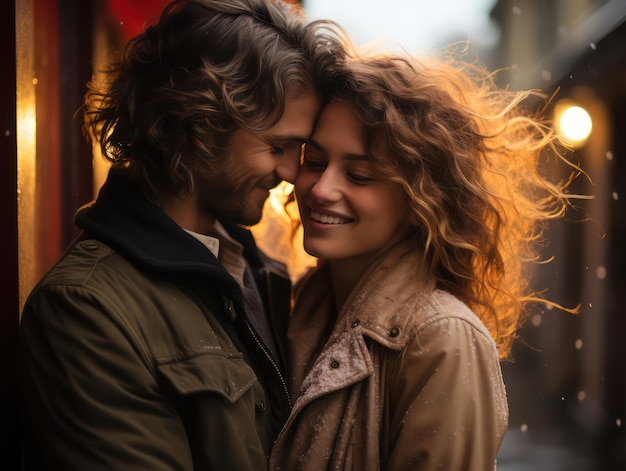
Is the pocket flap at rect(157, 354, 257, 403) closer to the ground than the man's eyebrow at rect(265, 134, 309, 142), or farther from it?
closer to the ground

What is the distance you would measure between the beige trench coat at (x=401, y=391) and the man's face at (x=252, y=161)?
0.45 meters

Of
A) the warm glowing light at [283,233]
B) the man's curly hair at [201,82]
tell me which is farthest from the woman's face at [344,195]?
the warm glowing light at [283,233]

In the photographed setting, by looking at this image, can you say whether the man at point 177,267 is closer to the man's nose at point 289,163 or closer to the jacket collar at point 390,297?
the man's nose at point 289,163

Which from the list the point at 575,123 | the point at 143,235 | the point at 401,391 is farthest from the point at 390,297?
the point at 575,123

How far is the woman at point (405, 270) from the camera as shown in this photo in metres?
1.61

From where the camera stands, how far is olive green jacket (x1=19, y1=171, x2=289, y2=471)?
56.4 inches

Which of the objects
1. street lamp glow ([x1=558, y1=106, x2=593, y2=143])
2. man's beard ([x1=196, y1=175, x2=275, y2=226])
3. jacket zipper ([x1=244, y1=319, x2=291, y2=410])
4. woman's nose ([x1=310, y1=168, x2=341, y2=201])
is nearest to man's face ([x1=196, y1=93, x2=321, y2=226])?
man's beard ([x1=196, y1=175, x2=275, y2=226])

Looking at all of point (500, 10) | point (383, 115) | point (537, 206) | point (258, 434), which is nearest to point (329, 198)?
point (383, 115)

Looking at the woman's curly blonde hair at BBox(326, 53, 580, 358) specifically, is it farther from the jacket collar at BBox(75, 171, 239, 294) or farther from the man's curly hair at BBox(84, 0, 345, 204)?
the jacket collar at BBox(75, 171, 239, 294)

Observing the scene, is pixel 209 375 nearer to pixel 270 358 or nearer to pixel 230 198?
pixel 270 358

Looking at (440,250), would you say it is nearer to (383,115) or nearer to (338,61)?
(383,115)

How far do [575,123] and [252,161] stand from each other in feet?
8.17

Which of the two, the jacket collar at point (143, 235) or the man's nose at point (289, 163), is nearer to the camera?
the jacket collar at point (143, 235)

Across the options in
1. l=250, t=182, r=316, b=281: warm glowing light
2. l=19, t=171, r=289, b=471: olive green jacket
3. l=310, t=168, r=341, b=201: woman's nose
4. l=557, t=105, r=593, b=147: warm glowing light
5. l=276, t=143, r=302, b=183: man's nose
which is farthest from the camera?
l=557, t=105, r=593, b=147: warm glowing light
